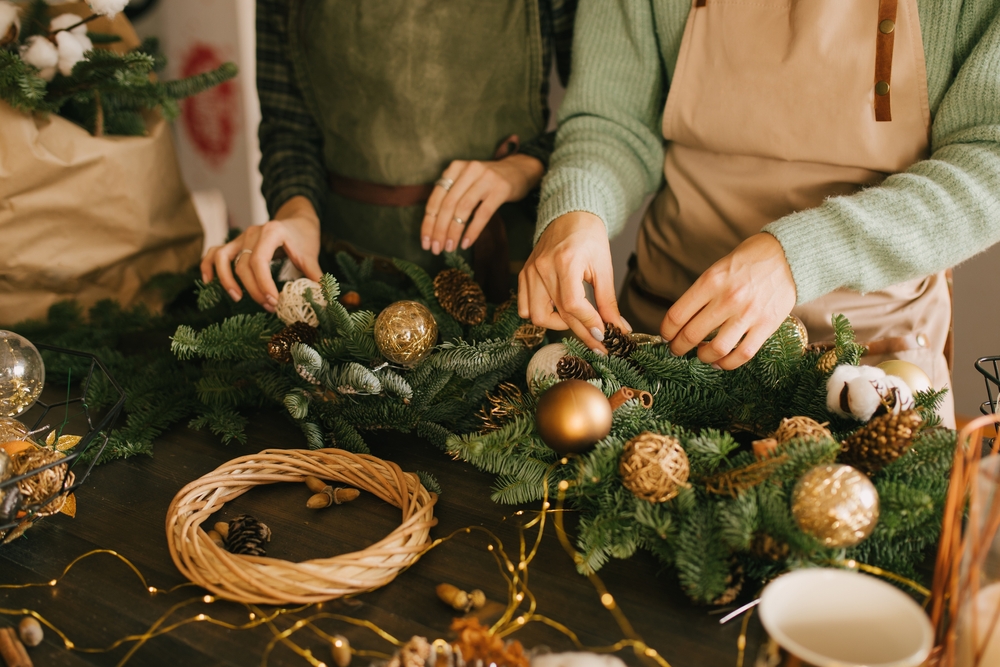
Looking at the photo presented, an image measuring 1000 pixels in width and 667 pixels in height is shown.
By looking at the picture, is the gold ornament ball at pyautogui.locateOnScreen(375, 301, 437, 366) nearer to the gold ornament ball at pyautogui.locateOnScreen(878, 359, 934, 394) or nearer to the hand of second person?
the hand of second person

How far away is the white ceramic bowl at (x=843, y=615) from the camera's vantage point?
0.42 m

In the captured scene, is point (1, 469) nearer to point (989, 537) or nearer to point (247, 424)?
point (247, 424)

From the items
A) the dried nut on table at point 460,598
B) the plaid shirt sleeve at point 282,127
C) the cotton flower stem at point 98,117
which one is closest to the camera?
the dried nut on table at point 460,598

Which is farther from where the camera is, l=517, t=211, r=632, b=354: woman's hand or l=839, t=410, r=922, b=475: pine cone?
l=517, t=211, r=632, b=354: woman's hand

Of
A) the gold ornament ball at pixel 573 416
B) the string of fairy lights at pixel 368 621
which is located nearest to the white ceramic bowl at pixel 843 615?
the string of fairy lights at pixel 368 621

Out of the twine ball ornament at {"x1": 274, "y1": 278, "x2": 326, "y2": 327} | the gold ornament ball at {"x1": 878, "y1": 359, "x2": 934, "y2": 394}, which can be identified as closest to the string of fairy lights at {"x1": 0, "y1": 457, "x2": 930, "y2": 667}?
the gold ornament ball at {"x1": 878, "y1": 359, "x2": 934, "y2": 394}

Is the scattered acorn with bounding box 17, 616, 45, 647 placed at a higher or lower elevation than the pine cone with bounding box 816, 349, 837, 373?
lower

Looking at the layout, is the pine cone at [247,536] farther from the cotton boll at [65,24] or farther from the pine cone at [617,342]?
the cotton boll at [65,24]

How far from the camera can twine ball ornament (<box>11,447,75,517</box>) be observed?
616 millimetres

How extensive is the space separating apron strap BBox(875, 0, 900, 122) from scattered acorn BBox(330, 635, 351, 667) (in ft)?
2.49

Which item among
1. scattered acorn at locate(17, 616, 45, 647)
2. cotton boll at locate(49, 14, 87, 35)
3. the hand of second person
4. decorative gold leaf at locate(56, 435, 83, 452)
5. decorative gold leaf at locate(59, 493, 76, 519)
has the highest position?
cotton boll at locate(49, 14, 87, 35)

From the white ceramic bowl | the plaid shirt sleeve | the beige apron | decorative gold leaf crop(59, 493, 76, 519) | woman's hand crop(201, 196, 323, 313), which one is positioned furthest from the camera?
the plaid shirt sleeve

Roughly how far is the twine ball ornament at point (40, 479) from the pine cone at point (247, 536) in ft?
0.51

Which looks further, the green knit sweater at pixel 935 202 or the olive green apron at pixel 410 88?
the olive green apron at pixel 410 88
